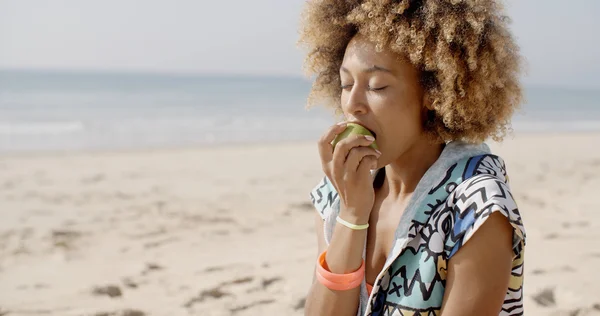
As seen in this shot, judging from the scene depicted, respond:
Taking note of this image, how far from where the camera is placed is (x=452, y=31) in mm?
2172

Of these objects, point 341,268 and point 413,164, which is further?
point 413,164

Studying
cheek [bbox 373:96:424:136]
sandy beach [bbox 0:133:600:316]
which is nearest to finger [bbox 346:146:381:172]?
cheek [bbox 373:96:424:136]

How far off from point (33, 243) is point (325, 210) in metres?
4.03

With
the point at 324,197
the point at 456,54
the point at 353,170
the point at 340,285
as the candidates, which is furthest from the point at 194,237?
the point at 456,54

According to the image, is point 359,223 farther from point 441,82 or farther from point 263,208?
point 263,208

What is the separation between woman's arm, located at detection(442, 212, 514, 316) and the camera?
2.00 m

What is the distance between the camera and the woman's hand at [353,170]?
2230mm

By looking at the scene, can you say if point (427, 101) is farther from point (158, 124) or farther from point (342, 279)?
point (158, 124)

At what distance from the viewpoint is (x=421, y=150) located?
243 centimetres

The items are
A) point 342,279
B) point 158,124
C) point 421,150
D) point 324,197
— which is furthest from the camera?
point 158,124

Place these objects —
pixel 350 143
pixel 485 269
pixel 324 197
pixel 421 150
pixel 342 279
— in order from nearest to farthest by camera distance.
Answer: pixel 485 269
pixel 350 143
pixel 342 279
pixel 421 150
pixel 324 197

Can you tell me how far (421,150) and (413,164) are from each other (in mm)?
65

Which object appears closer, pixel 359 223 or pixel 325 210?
pixel 359 223

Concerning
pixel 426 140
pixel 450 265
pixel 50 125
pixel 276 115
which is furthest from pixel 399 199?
pixel 276 115
